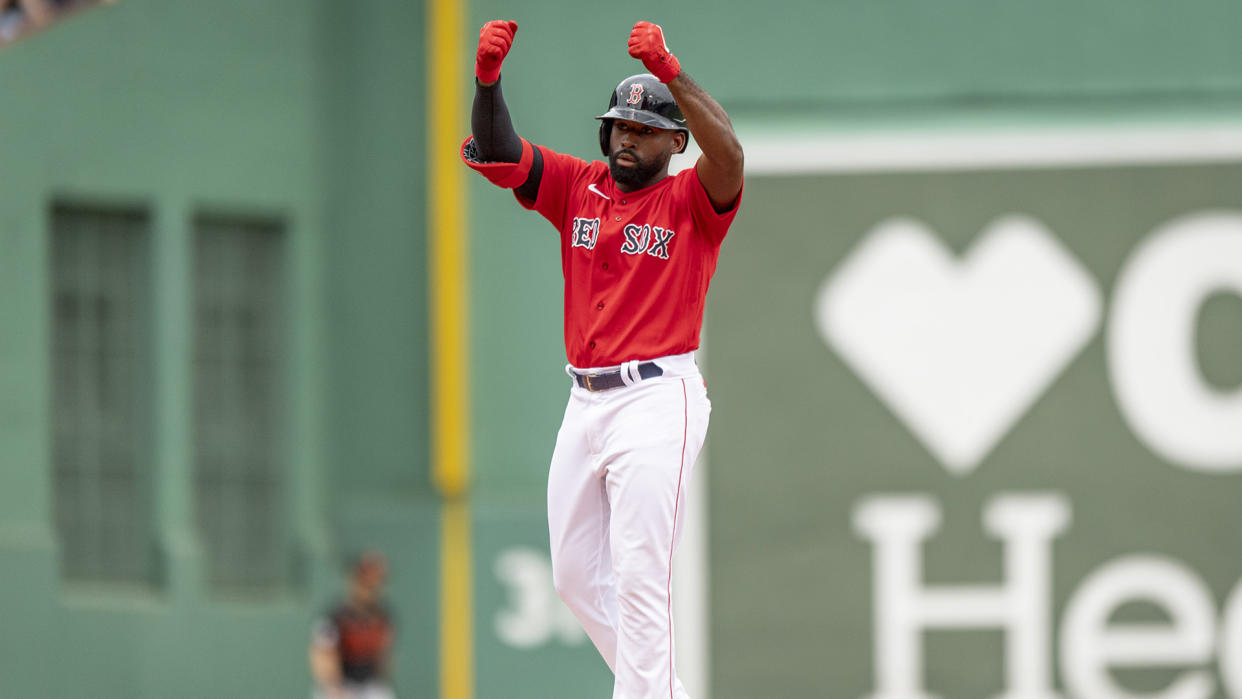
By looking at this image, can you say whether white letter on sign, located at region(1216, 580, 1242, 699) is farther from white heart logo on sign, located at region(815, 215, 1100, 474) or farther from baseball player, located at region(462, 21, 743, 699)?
baseball player, located at region(462, 21, 743, 699)

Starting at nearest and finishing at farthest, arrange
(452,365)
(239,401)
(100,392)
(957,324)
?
1. (957,324)
2. (100,392)
3. (452,365)
4. (239,401)

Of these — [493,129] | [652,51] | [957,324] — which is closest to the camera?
[652,51]

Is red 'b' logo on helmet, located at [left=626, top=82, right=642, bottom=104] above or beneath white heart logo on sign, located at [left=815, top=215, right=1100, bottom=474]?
above

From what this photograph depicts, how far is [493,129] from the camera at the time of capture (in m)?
6.09

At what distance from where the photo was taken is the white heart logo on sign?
1305 centimetres

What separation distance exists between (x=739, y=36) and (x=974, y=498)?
374 cm

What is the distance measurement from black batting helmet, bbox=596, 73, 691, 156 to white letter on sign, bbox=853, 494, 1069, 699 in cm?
745

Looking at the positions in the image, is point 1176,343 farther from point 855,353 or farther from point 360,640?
point 360,640

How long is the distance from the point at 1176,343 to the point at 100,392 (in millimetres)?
7825

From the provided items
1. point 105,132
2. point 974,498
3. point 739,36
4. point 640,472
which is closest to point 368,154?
point 105,132

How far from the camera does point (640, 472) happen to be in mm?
5902

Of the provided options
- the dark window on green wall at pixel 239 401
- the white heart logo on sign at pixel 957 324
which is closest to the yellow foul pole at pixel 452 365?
the dark window on green wall at pixel 239 401

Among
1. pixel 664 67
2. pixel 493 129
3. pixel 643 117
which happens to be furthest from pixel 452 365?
pixel 664 67

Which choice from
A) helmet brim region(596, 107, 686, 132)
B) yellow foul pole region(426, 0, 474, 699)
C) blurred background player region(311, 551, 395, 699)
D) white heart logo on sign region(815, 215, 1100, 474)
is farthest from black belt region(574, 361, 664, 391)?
yellow foul pole region(426, 0, 474, 699)
